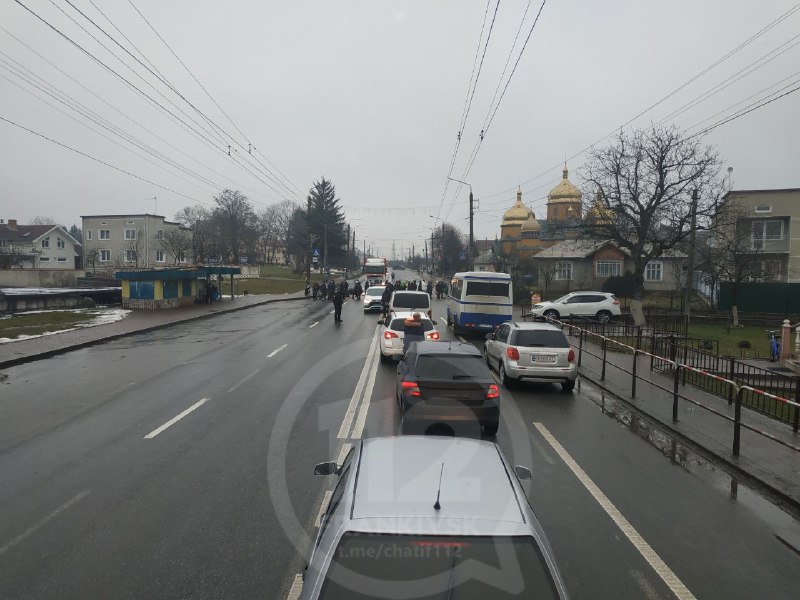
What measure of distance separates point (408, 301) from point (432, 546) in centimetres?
1904

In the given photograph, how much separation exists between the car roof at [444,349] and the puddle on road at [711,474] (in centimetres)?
324

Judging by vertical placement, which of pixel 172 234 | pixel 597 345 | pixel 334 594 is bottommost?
pixel 597 345

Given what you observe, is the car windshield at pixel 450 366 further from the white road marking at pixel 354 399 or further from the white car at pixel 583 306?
the white car at pixel 583 306

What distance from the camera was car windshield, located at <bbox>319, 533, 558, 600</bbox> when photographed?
2449 millimetres

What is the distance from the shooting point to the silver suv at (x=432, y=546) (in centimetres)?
247

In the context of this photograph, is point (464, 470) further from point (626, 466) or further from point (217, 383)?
point (217, 383)

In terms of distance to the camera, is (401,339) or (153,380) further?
(401,339)

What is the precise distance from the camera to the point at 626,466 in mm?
7617

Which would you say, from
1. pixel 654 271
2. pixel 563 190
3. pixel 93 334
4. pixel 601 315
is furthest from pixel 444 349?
pixel 563 190

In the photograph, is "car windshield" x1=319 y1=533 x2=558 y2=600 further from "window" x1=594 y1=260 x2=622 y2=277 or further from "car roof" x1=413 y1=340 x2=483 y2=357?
"window" x1=594 y1=260 x2=622 y2=277

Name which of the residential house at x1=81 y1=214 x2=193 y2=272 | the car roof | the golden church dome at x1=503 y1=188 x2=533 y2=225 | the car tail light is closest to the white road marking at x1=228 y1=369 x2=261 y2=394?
the car roof

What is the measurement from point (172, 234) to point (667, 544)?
3281 inches

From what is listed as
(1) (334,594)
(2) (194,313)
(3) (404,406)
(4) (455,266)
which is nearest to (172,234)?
(4) (455,266)

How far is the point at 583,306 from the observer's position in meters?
32.4
